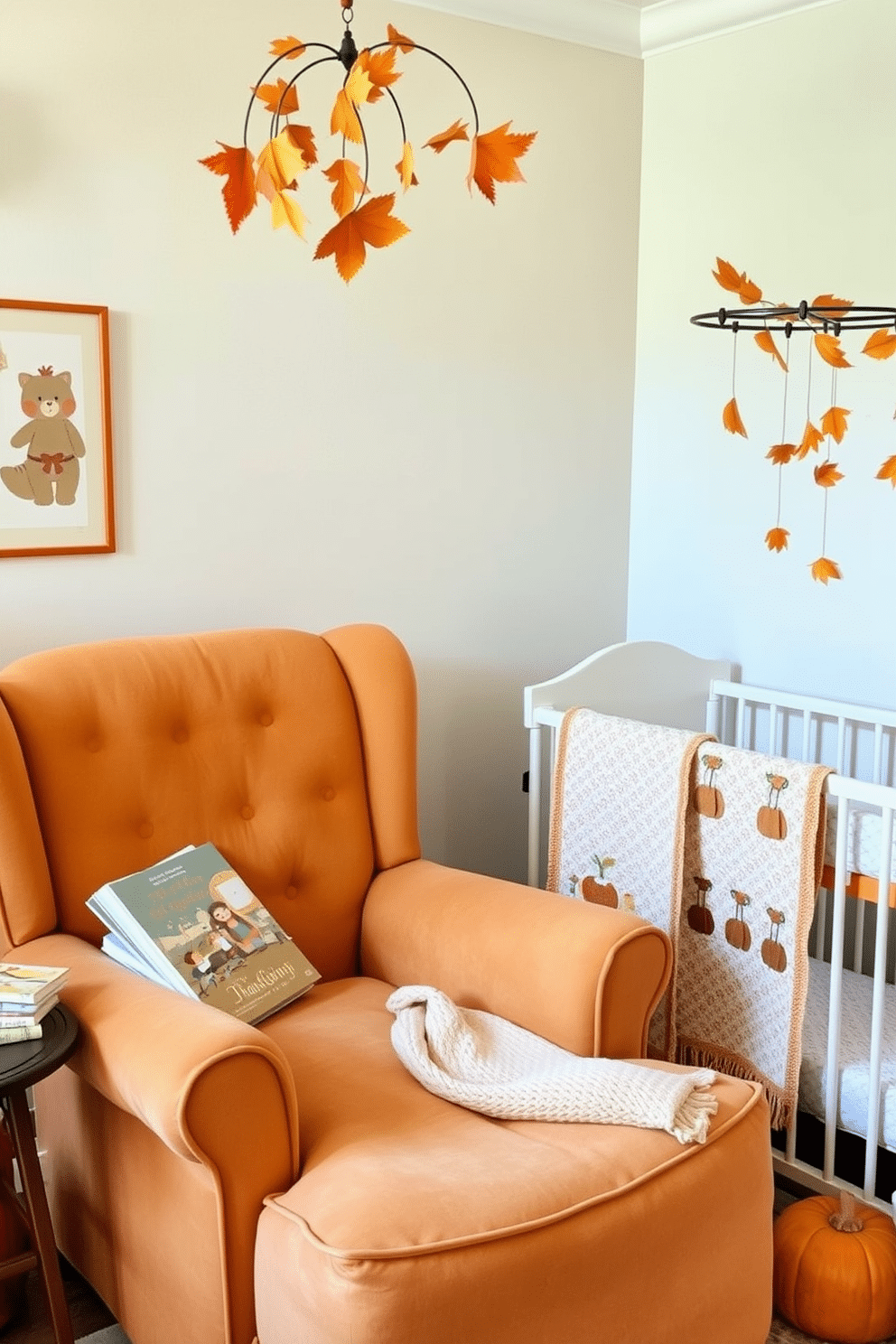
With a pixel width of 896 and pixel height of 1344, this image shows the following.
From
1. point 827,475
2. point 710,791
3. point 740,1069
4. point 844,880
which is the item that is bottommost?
point 740,1069

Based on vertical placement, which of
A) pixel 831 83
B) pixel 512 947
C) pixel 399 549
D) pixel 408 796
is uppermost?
pixel 831 83

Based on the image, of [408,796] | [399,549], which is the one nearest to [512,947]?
[408,796]

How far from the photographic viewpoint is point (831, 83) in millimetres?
2670

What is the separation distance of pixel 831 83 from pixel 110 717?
6.26ft

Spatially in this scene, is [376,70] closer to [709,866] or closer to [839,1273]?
[709,866]

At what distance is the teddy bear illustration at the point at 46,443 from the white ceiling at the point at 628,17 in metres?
1.12

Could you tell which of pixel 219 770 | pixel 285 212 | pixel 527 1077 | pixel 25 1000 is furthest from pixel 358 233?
pixel 219 770

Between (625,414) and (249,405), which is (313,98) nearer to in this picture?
(249,405)

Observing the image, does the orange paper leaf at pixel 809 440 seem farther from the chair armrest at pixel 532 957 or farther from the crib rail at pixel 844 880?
the chair armrest at pixel 532 957

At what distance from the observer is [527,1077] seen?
73.4 inches

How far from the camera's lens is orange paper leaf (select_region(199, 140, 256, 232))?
1.15 m

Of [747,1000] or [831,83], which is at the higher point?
[831,83]

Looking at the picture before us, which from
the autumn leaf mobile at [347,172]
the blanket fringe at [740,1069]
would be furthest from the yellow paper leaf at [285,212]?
the blanket fringe at [740,1069]

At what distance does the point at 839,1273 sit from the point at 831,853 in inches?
25.3
